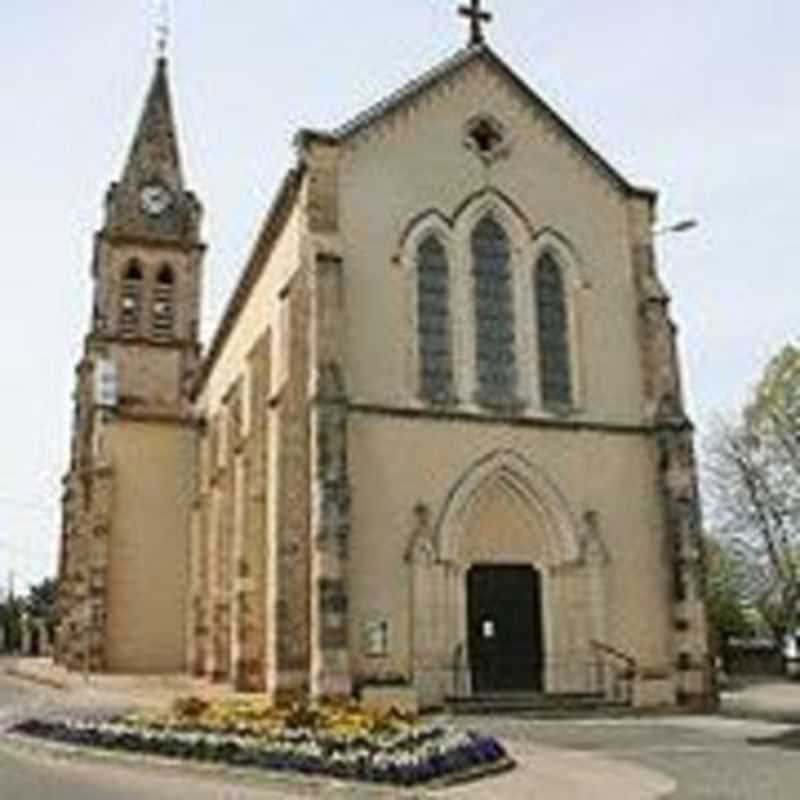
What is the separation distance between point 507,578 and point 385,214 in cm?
877

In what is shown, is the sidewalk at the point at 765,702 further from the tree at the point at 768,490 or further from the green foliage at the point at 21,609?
the green foliage at the point at 21,609

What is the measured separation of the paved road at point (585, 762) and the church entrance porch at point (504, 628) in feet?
12.8

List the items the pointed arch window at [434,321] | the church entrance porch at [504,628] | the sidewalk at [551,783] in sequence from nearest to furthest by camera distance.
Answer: the sidewalk at [551,783] → the church entrance porch at [504,628] → the pointed arch window at [434,321]

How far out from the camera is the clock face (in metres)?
51.3

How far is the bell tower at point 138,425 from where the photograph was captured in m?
42.5

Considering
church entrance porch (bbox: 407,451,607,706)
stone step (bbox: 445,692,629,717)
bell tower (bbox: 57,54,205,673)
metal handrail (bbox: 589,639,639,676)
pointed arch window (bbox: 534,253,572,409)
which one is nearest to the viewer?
stone step (bbox: 445,692,629,717)

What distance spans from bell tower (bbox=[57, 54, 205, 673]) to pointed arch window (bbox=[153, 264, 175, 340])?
0.16ft

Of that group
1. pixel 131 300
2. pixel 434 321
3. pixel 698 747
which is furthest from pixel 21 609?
pixel 698 747

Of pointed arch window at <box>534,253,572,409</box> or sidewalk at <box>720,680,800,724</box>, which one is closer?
sidewalk at <box>720,680,800,724</box>

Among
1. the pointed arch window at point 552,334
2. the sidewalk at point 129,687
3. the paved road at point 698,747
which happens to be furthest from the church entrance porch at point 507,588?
the sidewalk at point 129,687

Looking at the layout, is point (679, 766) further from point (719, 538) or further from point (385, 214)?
point (719, 538)

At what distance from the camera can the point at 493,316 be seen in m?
28.0

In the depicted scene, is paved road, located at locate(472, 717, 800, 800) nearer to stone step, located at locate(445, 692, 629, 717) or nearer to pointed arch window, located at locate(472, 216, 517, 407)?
stone step, located at locate(445, 692, 629, 717)

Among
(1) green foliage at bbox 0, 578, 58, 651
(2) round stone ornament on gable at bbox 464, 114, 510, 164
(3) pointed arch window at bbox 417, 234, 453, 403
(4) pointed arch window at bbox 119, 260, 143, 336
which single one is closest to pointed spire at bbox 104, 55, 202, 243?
(4) pointed arch window at bbox 119, 260, 143, 336
